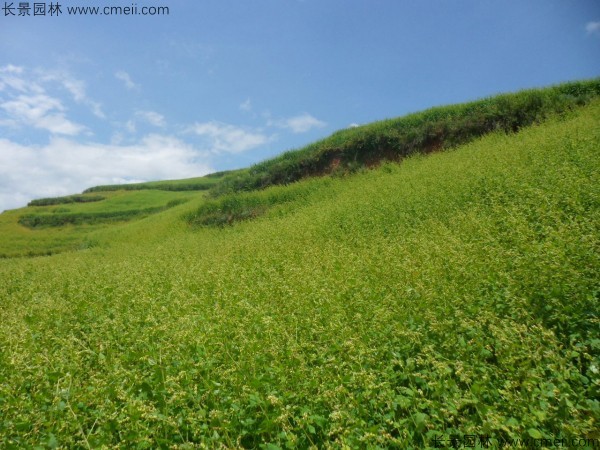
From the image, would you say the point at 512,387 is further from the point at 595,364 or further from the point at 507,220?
the point at 507,220

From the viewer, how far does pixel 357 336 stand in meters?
3.86

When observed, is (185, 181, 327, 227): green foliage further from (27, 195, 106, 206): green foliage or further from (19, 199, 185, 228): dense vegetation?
(27, 195, 106, 206): green foliage

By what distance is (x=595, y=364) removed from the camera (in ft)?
9.65

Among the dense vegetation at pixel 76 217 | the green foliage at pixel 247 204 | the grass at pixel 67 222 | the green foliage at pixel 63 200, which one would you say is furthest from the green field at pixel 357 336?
the green foliage at pixel 63 200

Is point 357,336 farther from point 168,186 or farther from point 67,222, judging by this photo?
point 168,186

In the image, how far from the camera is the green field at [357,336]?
2756mm

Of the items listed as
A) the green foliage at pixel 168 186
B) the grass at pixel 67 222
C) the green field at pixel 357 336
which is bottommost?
the green field at pixel 357 336

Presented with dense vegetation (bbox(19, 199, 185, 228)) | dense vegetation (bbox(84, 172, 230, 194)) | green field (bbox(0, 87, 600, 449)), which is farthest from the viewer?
dense vegetation (bbox(84, 172, 230, 194))

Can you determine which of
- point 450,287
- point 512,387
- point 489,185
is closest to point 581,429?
point 512,387

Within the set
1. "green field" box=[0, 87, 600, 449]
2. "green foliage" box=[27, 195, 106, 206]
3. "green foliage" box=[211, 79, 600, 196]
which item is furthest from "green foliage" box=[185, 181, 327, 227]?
"green foliage" box=[27, 195, 106, 206]

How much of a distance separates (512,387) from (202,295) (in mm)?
4843

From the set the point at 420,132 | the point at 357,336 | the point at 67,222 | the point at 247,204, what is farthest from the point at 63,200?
the point at 357,336

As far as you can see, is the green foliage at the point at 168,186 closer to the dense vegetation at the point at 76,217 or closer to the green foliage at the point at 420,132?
the dense vegetation at the point at 76,217

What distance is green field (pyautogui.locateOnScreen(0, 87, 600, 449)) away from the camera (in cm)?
276
